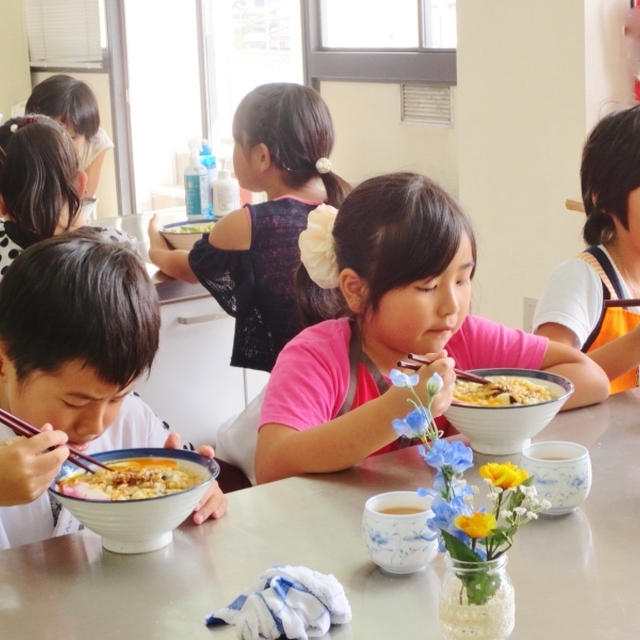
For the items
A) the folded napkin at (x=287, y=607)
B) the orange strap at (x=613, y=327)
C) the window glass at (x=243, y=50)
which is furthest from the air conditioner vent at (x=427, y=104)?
the folded napkin at (x=287, y=607)

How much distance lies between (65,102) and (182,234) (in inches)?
50.9

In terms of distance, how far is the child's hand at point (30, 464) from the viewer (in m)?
1.12

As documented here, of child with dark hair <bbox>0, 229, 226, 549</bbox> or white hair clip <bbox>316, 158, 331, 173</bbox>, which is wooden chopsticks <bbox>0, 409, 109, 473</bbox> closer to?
child with dark hair <bbox>0, 229, 226, 549</bbox>

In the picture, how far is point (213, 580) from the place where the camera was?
1.11 meters

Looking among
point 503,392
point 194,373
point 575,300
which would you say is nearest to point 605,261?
point 575,300

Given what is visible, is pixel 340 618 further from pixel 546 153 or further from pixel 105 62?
pixel 105 62

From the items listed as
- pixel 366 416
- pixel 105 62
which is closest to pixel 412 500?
pixel 366 416

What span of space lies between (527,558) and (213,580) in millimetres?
325

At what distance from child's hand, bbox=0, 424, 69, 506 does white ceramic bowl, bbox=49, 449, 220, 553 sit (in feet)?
0.12

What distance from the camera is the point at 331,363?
5.22 ft

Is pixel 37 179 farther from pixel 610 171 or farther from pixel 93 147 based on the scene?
pixel 93 147

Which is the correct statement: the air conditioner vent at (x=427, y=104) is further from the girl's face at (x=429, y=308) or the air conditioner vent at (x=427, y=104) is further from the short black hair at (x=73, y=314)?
the short black hair at (x=73, y=314)

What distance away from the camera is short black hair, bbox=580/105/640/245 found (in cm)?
196

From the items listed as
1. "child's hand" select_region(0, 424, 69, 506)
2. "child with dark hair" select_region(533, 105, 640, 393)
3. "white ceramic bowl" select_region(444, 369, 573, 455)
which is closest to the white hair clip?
"child with dark hair" select_region(533, 105, 640, 393)
